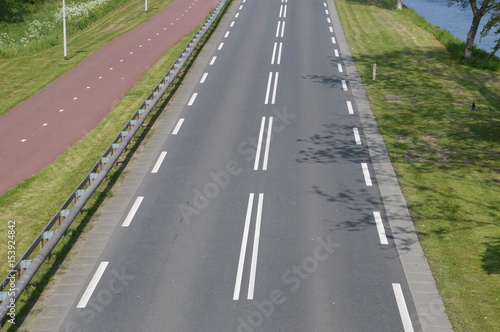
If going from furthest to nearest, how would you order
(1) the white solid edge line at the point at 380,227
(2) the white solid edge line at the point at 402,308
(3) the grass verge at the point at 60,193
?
(1) the white solid edge line at the point at 380,227 → (3) the grass verge at the point at 60,193 → (2) the white solid edge line at the point at 402,308

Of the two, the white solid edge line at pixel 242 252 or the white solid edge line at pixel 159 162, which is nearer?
the white solid edge line at pixel 242 252

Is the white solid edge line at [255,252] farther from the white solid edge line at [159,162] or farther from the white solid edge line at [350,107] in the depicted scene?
the white solid edge line at [350,107]

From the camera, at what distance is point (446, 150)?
23.4 m

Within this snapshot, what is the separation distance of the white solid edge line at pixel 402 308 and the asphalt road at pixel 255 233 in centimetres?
4

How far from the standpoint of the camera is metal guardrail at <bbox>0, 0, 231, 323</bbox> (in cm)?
1327

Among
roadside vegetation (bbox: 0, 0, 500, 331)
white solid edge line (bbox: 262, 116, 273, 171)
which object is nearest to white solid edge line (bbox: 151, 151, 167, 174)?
roadside vegetation (bbox: 0, 0, 500, 331)

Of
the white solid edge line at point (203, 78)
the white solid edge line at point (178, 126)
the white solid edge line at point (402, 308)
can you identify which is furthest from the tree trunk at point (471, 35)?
the white solid edge line at point (402, 308)

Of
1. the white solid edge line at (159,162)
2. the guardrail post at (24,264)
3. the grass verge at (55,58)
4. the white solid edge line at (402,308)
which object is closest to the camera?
the white solid edge line at (402,308)

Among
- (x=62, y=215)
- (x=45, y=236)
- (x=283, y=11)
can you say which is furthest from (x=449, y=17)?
(x=45, y=236)

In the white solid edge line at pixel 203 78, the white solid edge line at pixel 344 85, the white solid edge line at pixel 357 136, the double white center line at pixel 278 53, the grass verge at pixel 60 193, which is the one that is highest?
the double white center line at pixel 278 53

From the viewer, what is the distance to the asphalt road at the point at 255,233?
1348 cm

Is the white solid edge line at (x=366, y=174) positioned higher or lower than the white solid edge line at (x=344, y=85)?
lower

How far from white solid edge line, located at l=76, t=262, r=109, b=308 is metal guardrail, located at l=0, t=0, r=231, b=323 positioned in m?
1.27

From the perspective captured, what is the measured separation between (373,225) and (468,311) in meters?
4.49
